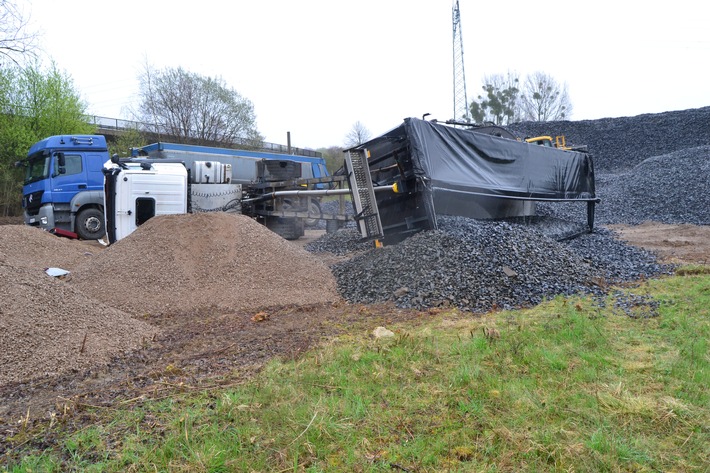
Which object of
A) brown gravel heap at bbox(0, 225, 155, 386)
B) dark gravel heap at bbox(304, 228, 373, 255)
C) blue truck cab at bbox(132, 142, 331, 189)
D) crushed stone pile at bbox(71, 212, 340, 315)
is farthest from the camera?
blue truck cab at bbox(132, 142, 331, 189)

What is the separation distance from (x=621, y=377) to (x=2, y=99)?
84.0 feet

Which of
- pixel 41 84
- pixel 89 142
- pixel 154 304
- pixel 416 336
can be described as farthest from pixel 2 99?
pixel 416 336

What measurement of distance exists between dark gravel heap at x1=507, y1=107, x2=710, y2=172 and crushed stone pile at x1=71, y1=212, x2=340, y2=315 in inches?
796

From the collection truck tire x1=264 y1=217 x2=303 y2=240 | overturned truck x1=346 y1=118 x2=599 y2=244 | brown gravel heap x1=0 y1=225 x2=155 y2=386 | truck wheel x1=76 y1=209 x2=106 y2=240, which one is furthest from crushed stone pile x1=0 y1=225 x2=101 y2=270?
overturned truck x1=346 y1=118 x2=599 y2=244

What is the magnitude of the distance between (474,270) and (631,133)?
26714 millimetres

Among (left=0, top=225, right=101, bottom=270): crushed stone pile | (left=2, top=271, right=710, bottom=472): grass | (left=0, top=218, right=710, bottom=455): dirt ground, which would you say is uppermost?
(left=0, top=225, right=101, bottom=270): crushed stone pile

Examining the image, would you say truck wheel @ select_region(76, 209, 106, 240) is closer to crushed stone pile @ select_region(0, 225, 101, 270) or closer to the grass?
crushed stone pile @ select_region(0, 225, 101, 270)

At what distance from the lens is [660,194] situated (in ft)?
59.0

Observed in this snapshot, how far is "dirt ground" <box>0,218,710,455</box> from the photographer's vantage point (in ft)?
11.0

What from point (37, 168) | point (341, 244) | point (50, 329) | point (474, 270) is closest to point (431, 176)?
point (474, 270)

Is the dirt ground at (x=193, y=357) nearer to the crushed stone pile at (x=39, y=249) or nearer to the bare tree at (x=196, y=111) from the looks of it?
the crushed stone pile at (x=39, y=249)

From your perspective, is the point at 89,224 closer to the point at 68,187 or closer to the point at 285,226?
the point at 68,187

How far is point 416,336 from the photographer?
4.67 metres

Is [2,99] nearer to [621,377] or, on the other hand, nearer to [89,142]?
[89,142]
